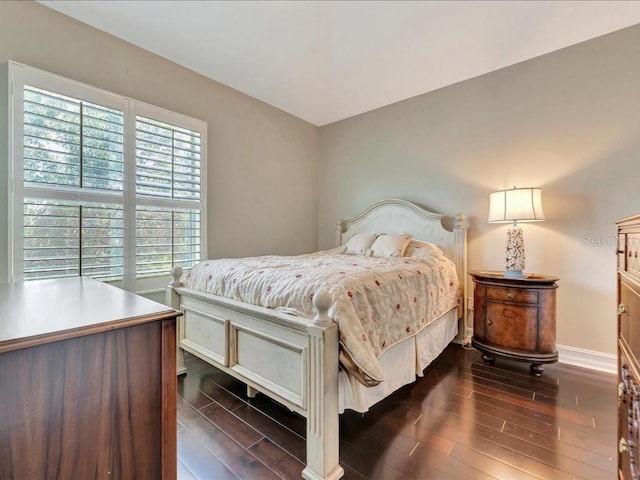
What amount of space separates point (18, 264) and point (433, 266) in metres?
3.10

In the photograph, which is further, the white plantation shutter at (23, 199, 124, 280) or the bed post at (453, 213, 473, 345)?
the bed post at (453, 213, 473, 345)

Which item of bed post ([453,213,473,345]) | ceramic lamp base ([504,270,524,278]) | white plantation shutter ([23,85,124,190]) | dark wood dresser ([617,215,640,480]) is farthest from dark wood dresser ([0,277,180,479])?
bed post ([453,213,473,345])

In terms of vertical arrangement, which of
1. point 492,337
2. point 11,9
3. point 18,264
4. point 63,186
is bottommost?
point 492,337

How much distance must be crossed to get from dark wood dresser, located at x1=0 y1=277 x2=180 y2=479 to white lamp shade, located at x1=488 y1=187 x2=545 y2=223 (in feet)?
8.78

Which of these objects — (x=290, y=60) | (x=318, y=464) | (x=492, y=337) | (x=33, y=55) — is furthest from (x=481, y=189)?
(x=33, y=55)

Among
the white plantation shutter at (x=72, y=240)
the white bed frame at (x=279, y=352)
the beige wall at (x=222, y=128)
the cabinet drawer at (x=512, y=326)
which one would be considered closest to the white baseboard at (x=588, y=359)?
the cabinet drawer at (x=512, y=326)

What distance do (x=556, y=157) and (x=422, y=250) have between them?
4.66 ft

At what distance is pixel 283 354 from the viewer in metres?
1.56

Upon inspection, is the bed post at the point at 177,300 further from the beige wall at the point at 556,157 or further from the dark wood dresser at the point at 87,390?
the beige wall at the point at 556,157

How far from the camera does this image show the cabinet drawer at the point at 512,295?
2.31m

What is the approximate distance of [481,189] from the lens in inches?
120

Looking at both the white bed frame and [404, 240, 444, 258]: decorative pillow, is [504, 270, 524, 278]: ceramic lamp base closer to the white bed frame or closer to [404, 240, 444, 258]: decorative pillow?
[404, 240, 444, 258]: decorative pillow

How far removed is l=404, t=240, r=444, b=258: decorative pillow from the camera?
2.95 meters

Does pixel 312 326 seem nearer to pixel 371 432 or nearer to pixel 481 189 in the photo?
pixel 371 432
